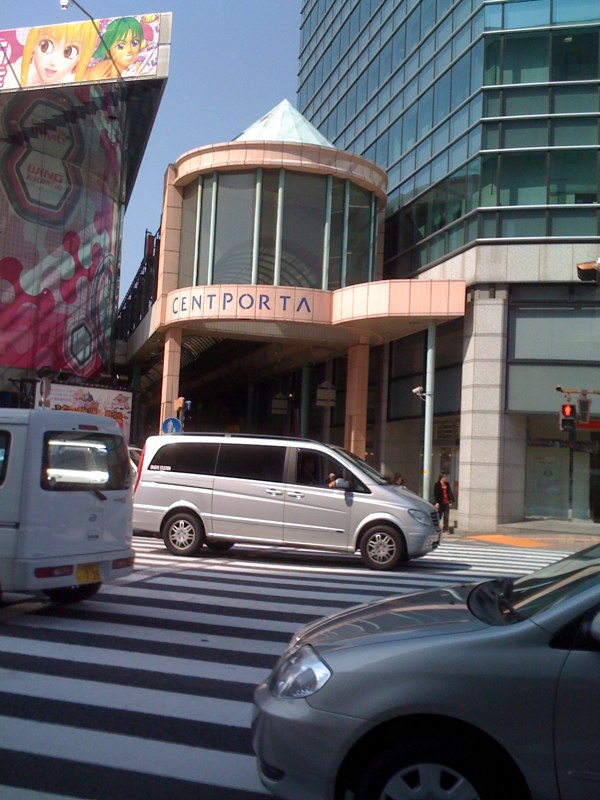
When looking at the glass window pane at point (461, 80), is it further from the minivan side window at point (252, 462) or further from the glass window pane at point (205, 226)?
the minivan side window at point (252, 462)

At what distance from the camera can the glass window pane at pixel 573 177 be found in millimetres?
24750

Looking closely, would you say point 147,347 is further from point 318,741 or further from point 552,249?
point 318,741

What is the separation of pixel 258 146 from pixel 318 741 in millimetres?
26303

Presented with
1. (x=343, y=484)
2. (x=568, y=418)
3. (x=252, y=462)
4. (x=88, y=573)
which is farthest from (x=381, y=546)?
(x=568, y=418)

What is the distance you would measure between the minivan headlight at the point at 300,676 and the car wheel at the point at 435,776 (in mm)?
408

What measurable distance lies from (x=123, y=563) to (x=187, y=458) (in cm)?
539

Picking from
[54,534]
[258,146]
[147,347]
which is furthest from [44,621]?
[147,347]

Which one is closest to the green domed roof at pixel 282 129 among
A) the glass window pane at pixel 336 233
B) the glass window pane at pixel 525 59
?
the glass window pane at pixel 336 233

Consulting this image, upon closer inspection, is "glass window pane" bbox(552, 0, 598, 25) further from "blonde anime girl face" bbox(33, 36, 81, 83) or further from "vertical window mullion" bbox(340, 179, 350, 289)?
"blonde anime girl face" bbox(33, 36, 81, 83)

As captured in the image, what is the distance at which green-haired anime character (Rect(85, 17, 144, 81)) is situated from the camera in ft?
136

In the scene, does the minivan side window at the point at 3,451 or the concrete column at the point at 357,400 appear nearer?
the minivan side window at the point at 3,451

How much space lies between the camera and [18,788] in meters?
4.41

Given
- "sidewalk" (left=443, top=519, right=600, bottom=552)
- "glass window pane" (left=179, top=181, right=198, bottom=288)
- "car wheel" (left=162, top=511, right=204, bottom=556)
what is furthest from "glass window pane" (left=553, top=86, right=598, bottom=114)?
"car wheel" (left=162, top=511, right=204, bottom=556)

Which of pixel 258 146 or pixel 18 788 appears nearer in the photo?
pixel 18 788
